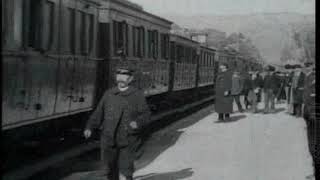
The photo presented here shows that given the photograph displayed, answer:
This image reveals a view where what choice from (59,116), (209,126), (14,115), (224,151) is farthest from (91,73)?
(209,126)

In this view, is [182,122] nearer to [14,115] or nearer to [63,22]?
[63,22]

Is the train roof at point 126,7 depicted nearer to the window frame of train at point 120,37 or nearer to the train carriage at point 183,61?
the window frame of train at point 120,37

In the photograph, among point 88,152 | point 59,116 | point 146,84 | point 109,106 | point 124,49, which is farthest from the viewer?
point 146,84

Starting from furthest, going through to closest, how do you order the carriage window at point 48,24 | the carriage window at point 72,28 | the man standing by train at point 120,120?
the carriage window at point 72,28
the carriage window at point 48,24
the man standing by train at point 120,120

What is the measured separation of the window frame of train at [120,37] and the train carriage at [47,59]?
1.33ft

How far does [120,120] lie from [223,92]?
780 cm

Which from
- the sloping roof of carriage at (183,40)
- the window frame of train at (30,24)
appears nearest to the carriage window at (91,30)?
the window frame of train at (30,24)

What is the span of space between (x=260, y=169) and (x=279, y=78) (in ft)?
24.0

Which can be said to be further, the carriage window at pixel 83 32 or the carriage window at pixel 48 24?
the carriage window at pixel 83 32

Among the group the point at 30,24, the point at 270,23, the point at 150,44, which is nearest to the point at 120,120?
the point at 30,24

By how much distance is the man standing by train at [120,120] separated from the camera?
598 centimetres

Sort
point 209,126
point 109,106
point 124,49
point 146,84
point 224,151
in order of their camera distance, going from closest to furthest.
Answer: point 109,106
point 224,151
point 124,49
point 146,84
point 209,126

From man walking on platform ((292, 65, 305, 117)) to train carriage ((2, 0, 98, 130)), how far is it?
8.30ft

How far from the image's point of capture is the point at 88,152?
26.4 ft
